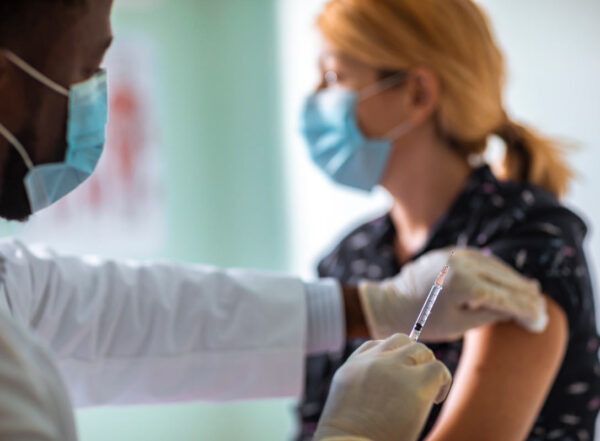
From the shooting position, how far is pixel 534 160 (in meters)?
1.61

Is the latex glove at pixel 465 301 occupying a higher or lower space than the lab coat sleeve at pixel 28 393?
lower

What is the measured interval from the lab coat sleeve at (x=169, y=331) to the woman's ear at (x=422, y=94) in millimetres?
554

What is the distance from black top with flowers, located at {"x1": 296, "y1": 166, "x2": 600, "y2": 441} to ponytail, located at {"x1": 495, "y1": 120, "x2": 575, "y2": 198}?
0.10 meters

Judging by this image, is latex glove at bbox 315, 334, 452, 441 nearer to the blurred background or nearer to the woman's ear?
the woman's ear

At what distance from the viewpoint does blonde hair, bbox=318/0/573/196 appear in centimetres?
155

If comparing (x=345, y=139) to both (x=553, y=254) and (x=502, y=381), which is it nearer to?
(x=553, y=254)

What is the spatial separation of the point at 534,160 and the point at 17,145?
1.09m

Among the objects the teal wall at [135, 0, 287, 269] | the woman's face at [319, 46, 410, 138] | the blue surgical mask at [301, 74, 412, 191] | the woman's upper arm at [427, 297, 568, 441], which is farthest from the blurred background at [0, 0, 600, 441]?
the woman's upper arm at [427, 297, 568, 441]

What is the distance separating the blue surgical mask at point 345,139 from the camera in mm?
1713

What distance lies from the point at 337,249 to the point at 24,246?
2.53ft

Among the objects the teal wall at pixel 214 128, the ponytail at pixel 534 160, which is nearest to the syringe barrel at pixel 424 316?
the ponytail at pixel 534 160

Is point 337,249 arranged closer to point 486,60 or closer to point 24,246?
point 486,60

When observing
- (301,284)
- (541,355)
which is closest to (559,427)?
(541,355)

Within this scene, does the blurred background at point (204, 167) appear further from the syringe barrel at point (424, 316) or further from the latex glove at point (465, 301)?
the syringe barrel at point (424, 316)
